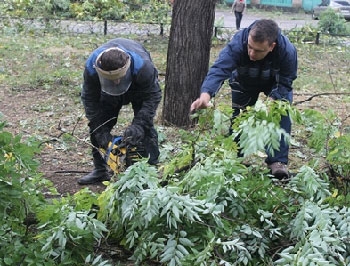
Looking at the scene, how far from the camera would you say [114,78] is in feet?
12.3

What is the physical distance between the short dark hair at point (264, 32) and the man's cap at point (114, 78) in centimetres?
92

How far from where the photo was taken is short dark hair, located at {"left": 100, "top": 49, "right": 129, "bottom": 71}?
11.9 feet

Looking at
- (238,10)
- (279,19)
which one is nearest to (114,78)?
(238,10)

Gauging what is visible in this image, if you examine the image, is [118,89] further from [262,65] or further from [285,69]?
[285,69]

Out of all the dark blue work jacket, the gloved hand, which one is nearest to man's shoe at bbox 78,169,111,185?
the gloved hand

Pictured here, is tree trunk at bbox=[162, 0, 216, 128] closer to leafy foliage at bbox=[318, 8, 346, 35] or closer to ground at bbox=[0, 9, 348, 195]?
ground at bbox=[0, 9, 348, 195]

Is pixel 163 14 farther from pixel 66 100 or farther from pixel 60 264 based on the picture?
pixel 60 264

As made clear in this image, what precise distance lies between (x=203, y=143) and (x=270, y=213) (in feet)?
2.04

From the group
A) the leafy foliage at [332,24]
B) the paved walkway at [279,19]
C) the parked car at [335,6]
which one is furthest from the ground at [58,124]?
the parked car at [335,6]

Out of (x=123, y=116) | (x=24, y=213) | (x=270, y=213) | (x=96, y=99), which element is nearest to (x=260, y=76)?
(x=96, y=99)

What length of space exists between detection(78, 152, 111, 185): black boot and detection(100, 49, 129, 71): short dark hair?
3.79 feet

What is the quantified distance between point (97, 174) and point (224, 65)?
4.91 feet

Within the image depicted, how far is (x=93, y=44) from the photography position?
1184 centimetres

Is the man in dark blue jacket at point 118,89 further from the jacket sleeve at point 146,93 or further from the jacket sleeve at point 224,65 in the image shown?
the jacket sleeve at point 224,65
